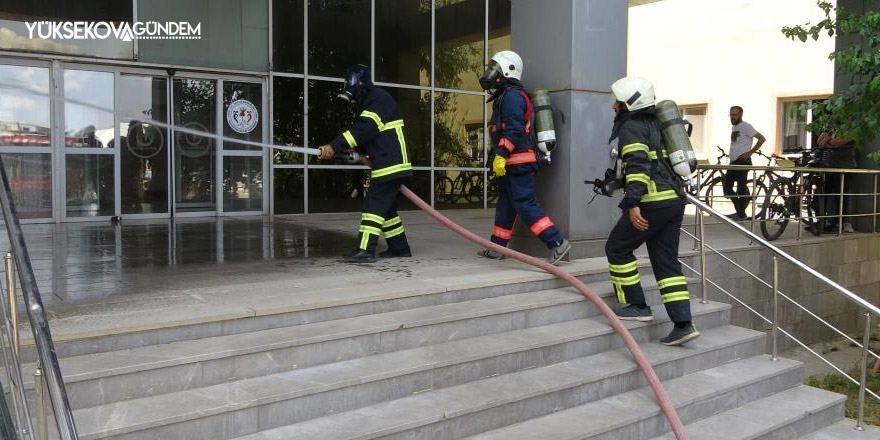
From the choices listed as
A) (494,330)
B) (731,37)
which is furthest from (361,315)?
(731,37)

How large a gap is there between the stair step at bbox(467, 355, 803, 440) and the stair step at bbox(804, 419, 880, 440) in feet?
1.44

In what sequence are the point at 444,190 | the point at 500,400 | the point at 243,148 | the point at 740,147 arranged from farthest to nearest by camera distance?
the point at 444,190, the point at 243,148, the point at 740,147, the point at 500,400

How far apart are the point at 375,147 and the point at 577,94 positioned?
1989 mm

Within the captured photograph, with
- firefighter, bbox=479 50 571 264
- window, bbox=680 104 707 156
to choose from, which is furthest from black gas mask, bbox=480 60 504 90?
window, bbox=680 104 707 156

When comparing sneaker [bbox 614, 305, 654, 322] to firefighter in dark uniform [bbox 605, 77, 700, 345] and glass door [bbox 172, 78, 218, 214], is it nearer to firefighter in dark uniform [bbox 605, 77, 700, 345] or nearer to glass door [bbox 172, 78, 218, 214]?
firefighter in dark uniform [bbox 605, 77, 700, 345]

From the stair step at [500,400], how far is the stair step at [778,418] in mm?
466

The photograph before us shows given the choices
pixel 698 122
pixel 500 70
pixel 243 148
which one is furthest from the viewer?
pixel 698 122

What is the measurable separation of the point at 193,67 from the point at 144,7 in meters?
1.14

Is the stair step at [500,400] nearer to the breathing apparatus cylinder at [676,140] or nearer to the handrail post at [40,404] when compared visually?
the handrail post at [40,404]

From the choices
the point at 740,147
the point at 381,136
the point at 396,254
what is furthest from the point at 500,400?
the point at 740,147

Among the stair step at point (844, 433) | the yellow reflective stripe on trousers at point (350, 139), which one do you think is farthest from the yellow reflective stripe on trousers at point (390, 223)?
the stair step at point (844, 433)

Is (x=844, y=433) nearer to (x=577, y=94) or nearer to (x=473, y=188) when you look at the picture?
(x=577, y=94)

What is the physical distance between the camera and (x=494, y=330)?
16.4ft

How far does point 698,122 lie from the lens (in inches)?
832
